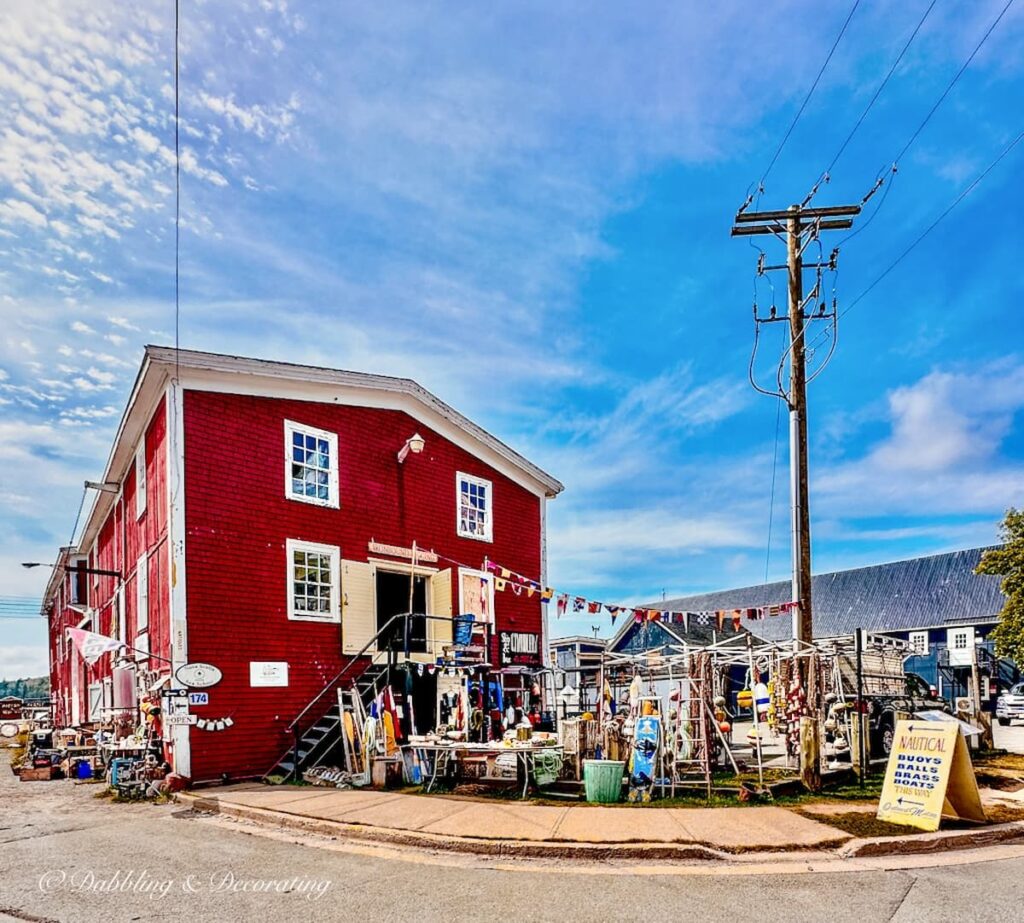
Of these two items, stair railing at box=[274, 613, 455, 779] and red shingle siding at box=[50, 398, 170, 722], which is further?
red shingle siding at box=[50, 398, 170, 722]

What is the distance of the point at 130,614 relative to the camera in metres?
19.1

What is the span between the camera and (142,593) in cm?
1722

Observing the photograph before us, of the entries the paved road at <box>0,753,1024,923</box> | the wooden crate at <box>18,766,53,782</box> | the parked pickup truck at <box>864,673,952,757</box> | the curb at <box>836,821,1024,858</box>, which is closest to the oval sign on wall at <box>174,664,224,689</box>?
the paved road at <box>0,753,1024,923</box>

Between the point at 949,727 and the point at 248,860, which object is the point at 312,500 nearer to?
→ the point at 248,860

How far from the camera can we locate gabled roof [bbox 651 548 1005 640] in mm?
45875

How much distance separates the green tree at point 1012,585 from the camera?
31281mm

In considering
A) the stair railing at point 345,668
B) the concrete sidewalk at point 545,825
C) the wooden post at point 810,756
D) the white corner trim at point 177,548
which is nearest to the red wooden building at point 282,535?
the white corner trim at point 177,548

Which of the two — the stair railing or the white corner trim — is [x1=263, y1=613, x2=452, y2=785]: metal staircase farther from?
the white corner trim

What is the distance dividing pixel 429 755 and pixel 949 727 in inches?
280

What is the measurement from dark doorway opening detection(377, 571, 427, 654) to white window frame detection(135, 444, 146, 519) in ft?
16.3

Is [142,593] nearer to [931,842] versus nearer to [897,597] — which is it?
[931,842]

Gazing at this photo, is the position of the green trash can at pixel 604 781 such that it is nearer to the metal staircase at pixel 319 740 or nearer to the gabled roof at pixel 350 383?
the metal staircase at pixel 319 740

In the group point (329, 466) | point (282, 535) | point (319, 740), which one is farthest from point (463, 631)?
point (329, 466)

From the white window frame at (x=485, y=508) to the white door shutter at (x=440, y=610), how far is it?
1279 millimetres
